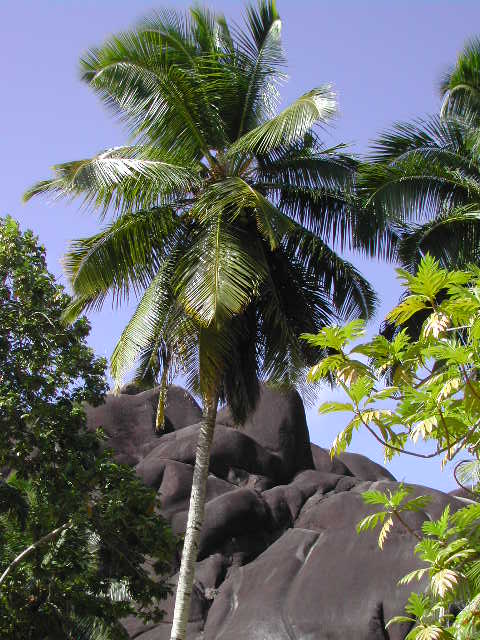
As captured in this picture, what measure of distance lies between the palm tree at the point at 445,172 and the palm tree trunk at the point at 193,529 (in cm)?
458

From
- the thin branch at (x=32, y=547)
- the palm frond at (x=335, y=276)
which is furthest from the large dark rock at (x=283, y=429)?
the thin branch at (x=32, y=547)

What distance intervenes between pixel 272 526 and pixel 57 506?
330 inches

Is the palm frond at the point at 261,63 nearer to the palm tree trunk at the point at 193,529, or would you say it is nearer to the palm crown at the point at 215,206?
the palm crown at the point at 215,206

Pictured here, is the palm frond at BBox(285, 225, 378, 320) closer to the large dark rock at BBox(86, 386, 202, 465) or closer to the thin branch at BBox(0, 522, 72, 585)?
the thin branch at BBox(0, 522, 72, 585)

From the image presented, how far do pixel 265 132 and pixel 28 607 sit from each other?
851cm

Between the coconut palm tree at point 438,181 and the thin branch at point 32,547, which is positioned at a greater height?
the coconut palm tree at point 438,181

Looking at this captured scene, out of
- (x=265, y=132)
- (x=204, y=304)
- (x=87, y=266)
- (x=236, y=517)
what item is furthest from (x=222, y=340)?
(x=236, y=517)

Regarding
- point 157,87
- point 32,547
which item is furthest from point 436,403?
point 157,87

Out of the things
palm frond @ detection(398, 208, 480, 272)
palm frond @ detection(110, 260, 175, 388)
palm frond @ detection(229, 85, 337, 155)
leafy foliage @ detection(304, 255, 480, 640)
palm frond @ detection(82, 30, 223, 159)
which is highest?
palm frond @ detection(82, 30, 223, 159)

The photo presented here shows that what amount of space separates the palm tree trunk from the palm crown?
662mm

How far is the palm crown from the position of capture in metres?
13.9

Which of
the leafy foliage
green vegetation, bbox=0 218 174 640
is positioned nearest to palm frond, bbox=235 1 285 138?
green vegetation, bbox=0 218 174 640

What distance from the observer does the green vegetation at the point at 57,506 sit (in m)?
13.4

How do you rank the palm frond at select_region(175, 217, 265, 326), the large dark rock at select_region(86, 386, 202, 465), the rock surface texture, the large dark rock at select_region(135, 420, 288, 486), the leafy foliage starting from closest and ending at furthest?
the leafy foliage
the palm frond at select_region(175, 217, 265, 326)
the rock surface texture
the large dark rock at select_region(135, 420, 288, 486)
the large dark rock at select_region(86, 386, 202, 465)
